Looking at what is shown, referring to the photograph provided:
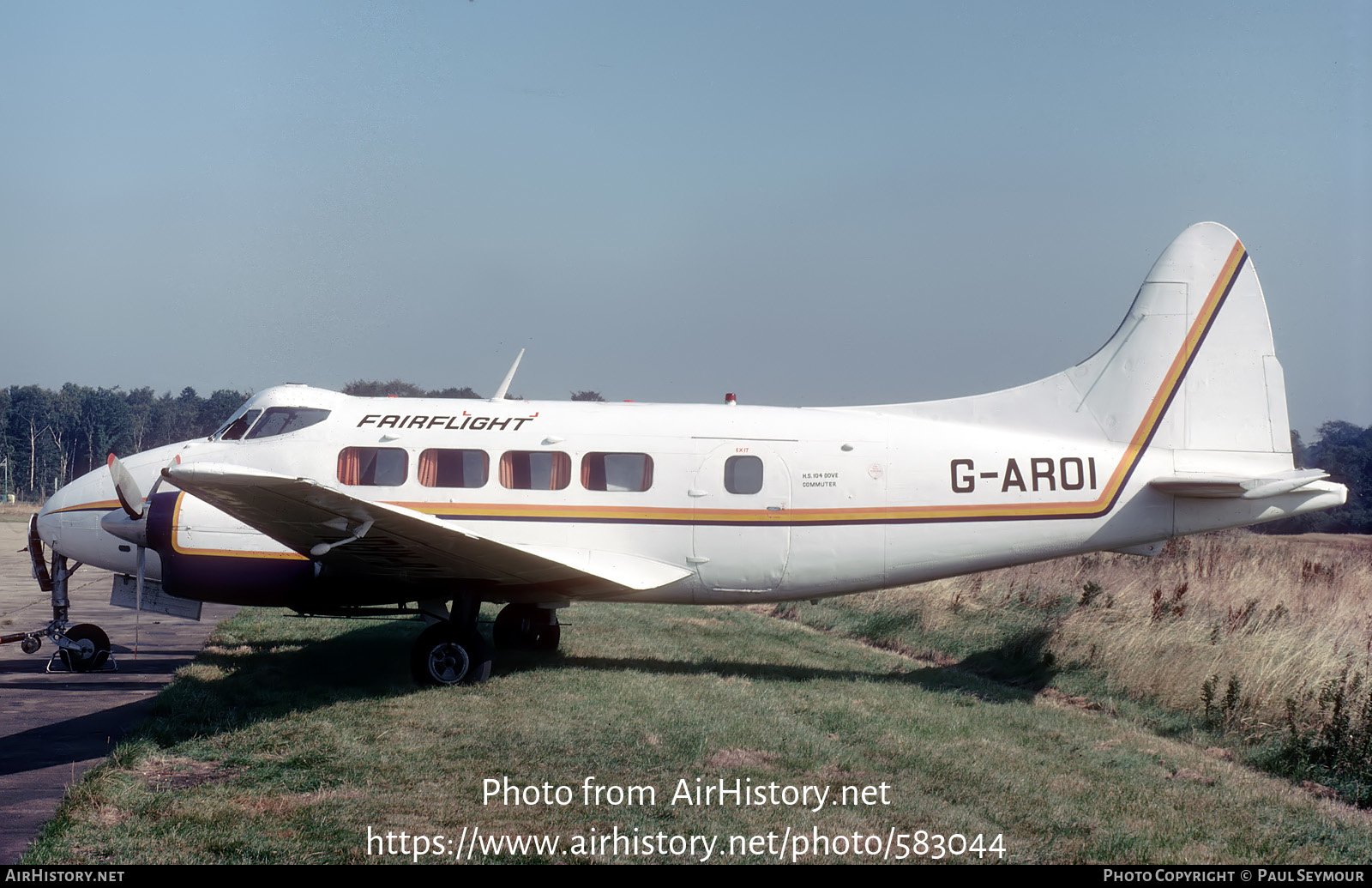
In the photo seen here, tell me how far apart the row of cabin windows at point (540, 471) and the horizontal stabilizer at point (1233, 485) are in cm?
518

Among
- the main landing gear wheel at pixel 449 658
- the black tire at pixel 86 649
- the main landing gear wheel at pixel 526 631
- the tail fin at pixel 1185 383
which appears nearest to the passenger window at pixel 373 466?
the main landing gear wheel at pixel 449 658

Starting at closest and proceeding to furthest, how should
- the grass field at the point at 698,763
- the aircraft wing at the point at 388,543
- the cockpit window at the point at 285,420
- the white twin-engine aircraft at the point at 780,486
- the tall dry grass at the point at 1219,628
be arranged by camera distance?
1. the grass field at the point at 698,763
2. the aircraft wing at the point at 388,543
3. the tall dry grass at the point at 1219,628
4. the white twin-engine aircraft at the point at 780,486
5. the cockpit window at the point at 285,420

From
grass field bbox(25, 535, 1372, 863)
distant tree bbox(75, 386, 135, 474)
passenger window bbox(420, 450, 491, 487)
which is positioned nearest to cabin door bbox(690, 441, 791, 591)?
grass field bbox(25, 535, 1372, 863)

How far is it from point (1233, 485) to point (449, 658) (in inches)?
384

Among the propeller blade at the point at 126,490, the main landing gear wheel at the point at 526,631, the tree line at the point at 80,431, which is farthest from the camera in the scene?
the tree line at the point at 80,431

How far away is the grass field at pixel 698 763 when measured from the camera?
22.8 feet

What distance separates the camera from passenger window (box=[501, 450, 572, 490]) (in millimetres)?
12656

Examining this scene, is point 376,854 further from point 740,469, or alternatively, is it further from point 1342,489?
point 1342,489

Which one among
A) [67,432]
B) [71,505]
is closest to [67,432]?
[67,432]

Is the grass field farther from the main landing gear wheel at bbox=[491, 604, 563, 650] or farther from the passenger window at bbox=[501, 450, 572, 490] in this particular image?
the passenger window at bbox=[501, 450, 572, 490]

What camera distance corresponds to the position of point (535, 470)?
12.7 meters

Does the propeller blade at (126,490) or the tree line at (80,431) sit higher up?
the tree line at (80,431)

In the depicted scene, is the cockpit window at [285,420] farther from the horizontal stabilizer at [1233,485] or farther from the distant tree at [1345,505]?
the distant tree at [1345,505]

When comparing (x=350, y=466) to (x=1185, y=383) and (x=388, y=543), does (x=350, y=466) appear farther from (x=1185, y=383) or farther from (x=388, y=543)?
(x=1185, y=383)
